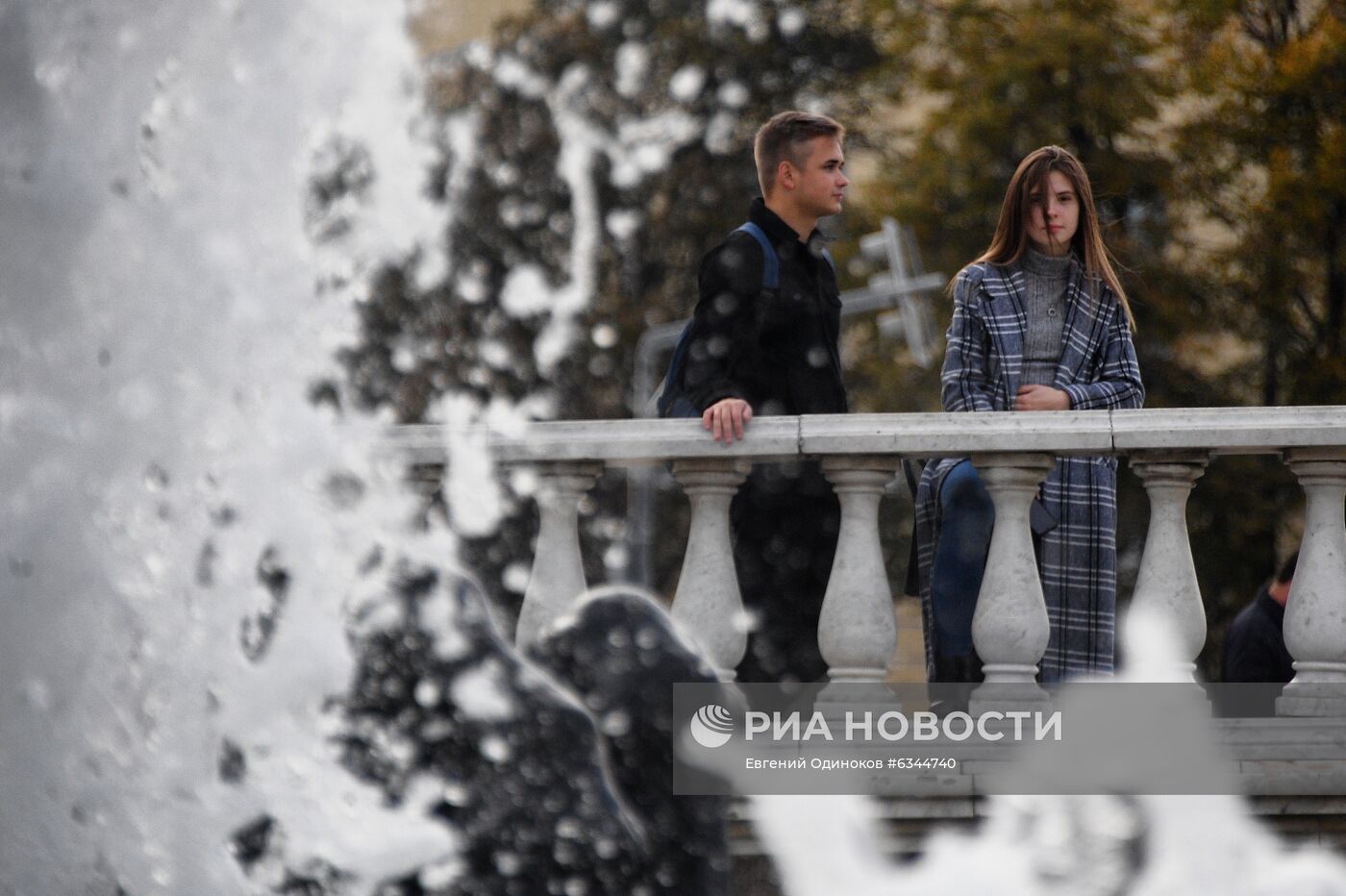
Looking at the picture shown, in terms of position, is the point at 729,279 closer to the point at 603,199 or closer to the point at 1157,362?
the point at 1157,362

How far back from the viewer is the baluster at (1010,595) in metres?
4.97

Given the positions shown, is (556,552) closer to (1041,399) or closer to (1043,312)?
(1041,399)

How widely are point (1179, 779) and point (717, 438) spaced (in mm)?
1363

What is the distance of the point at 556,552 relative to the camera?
5.25 metres

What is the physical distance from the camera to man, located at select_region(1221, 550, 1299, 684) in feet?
24.0

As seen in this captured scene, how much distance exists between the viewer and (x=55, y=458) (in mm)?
4297

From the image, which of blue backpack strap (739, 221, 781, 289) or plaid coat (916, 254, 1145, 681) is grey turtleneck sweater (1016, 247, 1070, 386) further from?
blue backpack strap (739, 221, 781, 289)

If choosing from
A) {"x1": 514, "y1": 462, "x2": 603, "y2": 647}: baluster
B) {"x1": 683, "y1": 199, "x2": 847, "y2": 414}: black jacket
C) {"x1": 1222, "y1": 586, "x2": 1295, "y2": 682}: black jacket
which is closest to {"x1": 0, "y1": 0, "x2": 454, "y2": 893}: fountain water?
{"x1": 514, "y1": 462, "x2": 603, "y2": 647}: baluster

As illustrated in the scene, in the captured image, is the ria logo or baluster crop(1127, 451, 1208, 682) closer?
the ria logo

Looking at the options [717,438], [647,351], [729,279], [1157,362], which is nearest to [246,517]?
[717,438]

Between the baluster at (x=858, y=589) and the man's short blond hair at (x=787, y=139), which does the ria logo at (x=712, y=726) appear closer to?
the baluster at (x=858, y=589)

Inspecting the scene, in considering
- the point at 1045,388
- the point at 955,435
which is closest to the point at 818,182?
the point at 1045,388

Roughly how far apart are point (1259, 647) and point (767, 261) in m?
2.81

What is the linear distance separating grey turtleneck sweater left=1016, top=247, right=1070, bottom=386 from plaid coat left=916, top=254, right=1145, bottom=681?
19 millimetres
